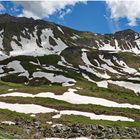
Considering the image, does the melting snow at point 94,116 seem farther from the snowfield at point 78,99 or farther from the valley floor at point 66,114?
the snowfield at point 78,99

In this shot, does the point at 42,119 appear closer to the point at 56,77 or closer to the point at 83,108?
the point at 83,108

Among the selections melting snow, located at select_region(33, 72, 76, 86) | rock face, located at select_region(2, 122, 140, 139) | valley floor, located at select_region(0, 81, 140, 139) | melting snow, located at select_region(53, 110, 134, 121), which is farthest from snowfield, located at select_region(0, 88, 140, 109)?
melting snow, located at select_region(33, 72, 76, 86)

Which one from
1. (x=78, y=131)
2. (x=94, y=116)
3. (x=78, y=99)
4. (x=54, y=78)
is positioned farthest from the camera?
(x=54, y=78)

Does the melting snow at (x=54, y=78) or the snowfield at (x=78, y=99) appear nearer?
the snowfield at (x=78, y=99)

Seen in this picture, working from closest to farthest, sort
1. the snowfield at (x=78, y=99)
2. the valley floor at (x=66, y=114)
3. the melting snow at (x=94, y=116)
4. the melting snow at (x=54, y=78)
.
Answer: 1. the valley floor at (x=66, y=114)
2. the melting snow at (x=94, y=116)
3. the snowfield at (x=78, y=99)
4. the melting snow at (x=54, y=78)

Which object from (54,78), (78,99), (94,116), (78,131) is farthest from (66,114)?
(54,78)

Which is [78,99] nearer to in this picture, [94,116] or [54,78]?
[94,116]

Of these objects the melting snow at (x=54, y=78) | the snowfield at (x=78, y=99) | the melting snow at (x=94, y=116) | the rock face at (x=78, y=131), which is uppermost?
the melting snow at (x=54, y=78)

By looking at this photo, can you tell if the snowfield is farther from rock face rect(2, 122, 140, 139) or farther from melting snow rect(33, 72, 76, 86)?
melting snow rect(33, 72, 76, 86)

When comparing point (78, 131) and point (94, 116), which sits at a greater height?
point (94, 116)

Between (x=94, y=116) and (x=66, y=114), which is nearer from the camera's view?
(x=66, y=114)

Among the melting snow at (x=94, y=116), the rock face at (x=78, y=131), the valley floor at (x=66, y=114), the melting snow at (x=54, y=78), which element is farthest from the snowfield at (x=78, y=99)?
the melting snow at (x=54, y=78)

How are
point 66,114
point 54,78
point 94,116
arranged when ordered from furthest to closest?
point 54,78, point 94,116, point 66,114

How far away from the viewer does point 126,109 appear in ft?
217
